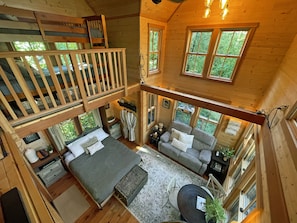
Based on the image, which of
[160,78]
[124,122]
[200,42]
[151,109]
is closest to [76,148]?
[124,122]

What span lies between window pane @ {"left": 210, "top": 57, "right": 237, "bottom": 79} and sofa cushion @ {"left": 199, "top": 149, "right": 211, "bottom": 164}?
238 centimetres

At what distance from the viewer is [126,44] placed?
11.7 feet

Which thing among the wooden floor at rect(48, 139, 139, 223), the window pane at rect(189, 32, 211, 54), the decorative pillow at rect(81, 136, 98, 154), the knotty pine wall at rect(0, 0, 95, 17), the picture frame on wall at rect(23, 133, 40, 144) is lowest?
the wooden floor at rect(48, 139, 139, 223)

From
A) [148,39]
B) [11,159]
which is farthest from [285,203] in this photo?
[148,39]

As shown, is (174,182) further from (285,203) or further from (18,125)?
(18,125)

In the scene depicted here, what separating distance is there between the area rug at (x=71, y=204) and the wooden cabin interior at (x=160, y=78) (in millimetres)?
917

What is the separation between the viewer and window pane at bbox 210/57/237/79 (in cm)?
328

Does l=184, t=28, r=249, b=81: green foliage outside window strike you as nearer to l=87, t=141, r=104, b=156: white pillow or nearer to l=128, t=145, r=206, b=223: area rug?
l=128, t=145, r=206, b=223: area rug

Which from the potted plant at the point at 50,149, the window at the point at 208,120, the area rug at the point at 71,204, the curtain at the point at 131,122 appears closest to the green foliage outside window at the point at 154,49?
the curtain at the point at 131,122

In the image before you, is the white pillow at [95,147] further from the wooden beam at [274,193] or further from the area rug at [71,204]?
the wooden beam at [274,193]

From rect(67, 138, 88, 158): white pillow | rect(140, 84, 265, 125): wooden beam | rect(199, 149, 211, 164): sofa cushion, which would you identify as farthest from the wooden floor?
rect(140, 84, 265, 125): wooden beam

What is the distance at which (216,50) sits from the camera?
3.35 metres

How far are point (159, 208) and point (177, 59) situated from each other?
430cm

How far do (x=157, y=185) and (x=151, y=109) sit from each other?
8.37 ft
